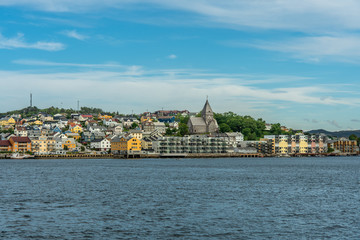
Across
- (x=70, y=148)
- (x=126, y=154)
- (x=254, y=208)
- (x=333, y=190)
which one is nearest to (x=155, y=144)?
(x=126, y=154)

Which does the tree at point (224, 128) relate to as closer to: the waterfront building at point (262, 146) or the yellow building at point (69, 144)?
the waterfront building at point (262, 146)

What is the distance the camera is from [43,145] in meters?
143

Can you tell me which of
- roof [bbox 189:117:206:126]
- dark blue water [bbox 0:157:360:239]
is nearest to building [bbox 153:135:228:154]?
roof [bbox 189:117:206:126]

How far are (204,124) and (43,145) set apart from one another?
67064 mm

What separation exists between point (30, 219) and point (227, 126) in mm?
168421

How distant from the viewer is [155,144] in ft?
487

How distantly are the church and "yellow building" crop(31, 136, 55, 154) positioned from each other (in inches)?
2318

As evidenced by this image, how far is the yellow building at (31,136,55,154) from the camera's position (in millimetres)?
141125

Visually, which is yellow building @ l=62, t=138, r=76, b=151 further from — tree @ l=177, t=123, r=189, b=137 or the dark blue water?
the dark blue water

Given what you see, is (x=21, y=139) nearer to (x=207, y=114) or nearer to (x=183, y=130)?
(x=183, y=130)

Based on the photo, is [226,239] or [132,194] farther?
[132,194]

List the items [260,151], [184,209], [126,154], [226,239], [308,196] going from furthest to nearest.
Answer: [260,151] < [126,154] < [308,196] < [184,209] < [226,239]

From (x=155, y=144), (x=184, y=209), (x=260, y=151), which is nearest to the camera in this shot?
(x=184, y=209)

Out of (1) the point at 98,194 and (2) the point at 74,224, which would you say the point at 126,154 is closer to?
(1) the point at 98,194
